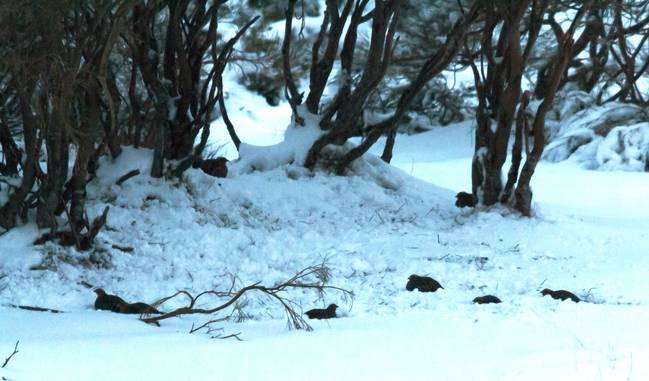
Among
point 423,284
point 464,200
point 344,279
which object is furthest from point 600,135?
point 423,284

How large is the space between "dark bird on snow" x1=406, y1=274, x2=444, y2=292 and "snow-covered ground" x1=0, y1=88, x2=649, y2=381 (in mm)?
92

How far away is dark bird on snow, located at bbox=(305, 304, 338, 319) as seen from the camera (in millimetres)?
4676

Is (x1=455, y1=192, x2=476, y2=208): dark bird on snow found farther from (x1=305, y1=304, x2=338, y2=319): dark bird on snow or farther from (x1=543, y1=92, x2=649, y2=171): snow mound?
(x1=543, y1=92, x2=649, y2=171): snow mound

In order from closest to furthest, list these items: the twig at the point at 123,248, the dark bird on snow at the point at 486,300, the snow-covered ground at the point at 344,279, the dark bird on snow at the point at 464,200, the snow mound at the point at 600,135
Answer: the snow-covered ground at the point at 344,279
the dark bird on snow at the point at 486,300
the twig at the point at 123,248
the dark bird on snow at the point at 464,200
the snow mound at the point at 600,135

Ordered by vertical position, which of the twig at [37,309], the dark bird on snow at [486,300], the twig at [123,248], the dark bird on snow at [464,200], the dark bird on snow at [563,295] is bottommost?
the twig at [37,309]

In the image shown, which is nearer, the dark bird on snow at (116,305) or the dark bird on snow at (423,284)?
the dark bird on snow at (116,305)

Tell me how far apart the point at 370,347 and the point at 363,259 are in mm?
2250

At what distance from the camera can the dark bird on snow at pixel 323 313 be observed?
468cm

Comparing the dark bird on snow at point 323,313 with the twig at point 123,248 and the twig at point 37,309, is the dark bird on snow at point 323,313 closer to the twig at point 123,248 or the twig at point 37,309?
the twig at point 37,309

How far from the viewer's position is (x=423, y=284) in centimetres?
536

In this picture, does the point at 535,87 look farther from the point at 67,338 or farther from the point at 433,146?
the point at 67,338

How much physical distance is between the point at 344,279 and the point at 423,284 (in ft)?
1.85

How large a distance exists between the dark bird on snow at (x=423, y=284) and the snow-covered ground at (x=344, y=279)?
0.09 metres

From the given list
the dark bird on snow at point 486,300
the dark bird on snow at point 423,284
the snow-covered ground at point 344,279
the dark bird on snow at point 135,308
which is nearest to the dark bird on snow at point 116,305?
the dark bird on snow at point 135,308
